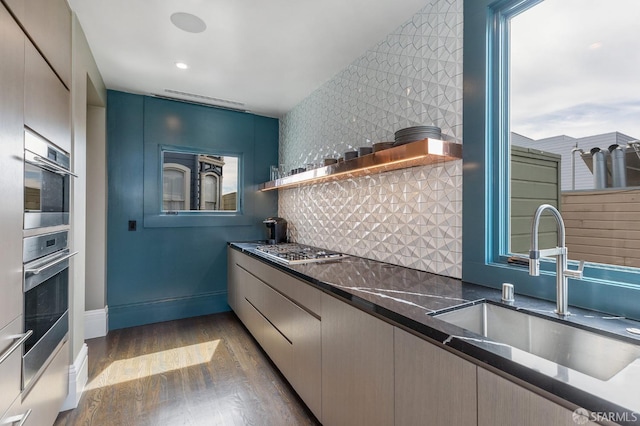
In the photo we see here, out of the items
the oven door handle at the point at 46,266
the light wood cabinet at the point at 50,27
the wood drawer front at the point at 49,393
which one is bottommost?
the wood drawer front at the point at 49,393

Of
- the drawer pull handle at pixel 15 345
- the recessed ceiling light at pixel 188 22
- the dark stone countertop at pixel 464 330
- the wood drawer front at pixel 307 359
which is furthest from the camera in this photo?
the recessed ceiling light at pixel 188 22

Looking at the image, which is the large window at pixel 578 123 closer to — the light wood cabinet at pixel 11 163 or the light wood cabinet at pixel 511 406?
the light wood cabinet at pixel 511 406

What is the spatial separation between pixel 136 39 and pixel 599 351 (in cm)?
318

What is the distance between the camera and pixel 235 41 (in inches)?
90.7

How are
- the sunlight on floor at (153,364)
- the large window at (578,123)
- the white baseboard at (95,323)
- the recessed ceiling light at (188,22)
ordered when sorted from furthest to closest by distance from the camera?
the white baseboard at (95,323) < the sunlight on floor at (153,364) < the recessed ceiling light at (188,22) < the large window at (578,123)

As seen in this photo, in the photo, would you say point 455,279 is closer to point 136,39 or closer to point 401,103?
point 401,103

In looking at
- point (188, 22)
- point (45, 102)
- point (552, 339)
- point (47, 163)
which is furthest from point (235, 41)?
point (552, 339)

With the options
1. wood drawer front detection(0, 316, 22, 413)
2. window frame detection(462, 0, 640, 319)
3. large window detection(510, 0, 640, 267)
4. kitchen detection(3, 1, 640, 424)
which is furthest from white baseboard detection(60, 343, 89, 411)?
large window detection(510, 0, 640, 267)

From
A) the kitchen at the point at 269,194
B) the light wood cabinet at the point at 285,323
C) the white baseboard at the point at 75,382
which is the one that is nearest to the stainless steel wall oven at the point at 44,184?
the kitchen at the point at 269,194

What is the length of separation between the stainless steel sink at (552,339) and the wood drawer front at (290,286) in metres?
0.75

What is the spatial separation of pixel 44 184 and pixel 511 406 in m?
2.13

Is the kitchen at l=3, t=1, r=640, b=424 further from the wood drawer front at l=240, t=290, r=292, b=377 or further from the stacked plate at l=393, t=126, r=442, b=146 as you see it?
the wood drawer front at l=240, t=290, r=292, b=377

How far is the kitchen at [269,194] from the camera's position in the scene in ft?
5.57

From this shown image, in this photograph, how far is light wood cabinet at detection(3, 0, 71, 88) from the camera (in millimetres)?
1274
